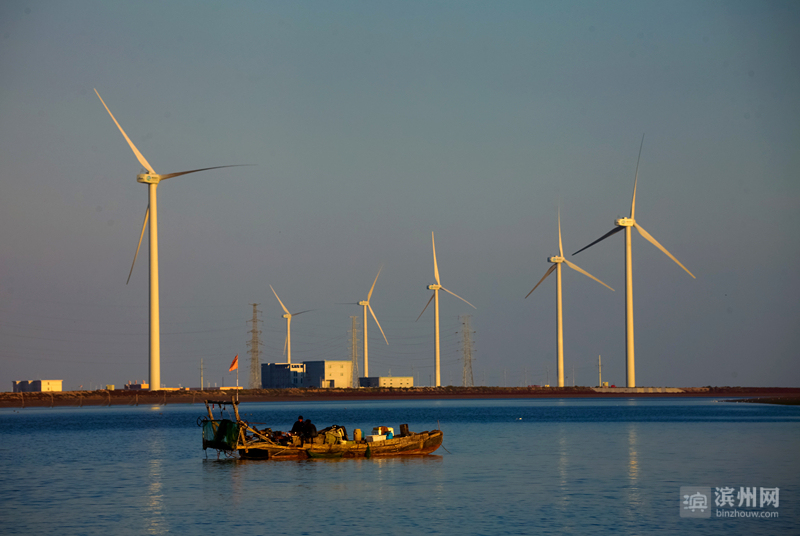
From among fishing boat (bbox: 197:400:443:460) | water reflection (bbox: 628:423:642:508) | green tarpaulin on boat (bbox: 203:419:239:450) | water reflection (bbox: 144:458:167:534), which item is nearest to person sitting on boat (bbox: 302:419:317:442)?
fishing boat (bbox: 197:400:443:460)

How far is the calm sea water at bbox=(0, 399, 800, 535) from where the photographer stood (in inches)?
1474

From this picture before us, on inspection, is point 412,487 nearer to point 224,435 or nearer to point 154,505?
point 154,505

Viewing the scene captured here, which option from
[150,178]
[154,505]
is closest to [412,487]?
[154,505]

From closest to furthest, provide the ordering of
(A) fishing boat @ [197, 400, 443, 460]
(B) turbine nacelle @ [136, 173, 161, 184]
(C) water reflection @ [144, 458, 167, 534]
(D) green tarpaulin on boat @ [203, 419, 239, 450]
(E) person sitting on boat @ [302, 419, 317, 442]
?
1. (C) water reflection @ [144, 458, 167, 534]
2. (D) green tarpaulin on boat @ [203, 419, 239, 450]
3. (A) fishing boat @ [197, 400, 443, 460]
4. (E) person sitting on boat @ [302, 419, 317, 442]
5. (B) turbine nacelle @ [136, 173, 161, 184]

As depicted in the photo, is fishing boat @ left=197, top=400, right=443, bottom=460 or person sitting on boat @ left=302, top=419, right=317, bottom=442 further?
person sitting on boat @ left=302, top=419, right=317, bottom=442

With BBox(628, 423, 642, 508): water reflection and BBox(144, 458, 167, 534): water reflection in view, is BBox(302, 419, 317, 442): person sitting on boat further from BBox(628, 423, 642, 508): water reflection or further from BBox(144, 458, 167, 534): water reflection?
BBox(628, 423, 642, 508): water reflection

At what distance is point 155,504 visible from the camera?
44.0m

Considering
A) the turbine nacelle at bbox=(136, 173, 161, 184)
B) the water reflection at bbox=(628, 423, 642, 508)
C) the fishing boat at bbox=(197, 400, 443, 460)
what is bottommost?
the water reflection at bbox=(628, 423, 642, 508)

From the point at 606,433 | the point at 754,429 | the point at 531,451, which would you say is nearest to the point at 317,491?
the point at 531,451

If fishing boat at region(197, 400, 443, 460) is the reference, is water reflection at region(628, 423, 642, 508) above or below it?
below

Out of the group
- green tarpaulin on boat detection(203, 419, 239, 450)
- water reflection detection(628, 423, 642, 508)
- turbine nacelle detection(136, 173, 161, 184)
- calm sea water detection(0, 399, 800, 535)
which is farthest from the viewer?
turbine nacelle detection(136, 173, 161, 184)

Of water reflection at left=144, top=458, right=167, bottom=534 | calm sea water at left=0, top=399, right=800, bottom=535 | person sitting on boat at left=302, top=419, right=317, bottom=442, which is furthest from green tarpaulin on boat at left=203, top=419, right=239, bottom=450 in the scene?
person sitting on boat at left=302, top=419, right=317, bottom=442

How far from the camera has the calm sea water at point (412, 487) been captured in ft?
123

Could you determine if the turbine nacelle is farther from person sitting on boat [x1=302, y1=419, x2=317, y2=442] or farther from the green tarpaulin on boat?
person sitting on boat [x1=302, y1=419, x2=317, y2=442]
